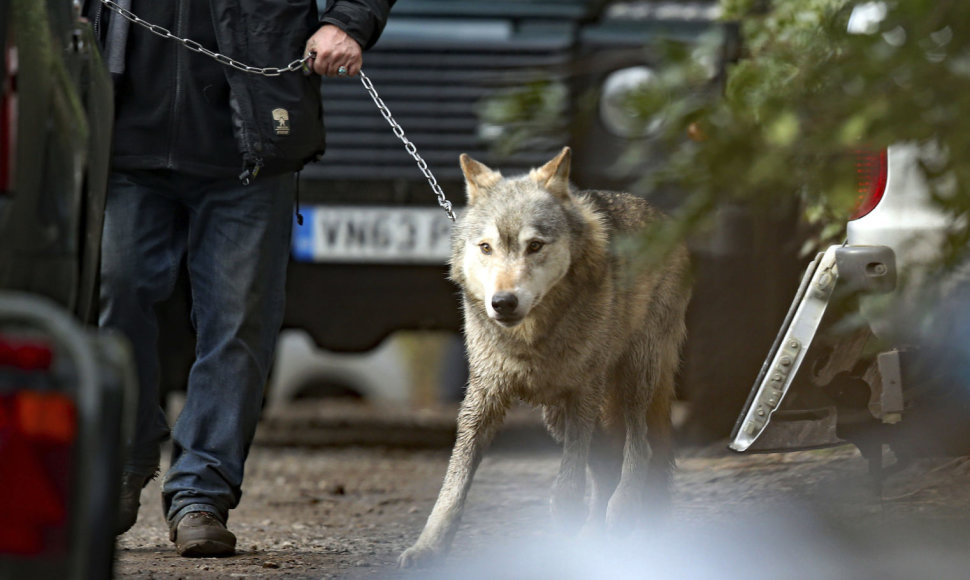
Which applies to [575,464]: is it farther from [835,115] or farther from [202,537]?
[835,115]

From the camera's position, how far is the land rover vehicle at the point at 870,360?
372cm

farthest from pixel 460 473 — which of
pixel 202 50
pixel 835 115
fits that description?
pixel 835 115

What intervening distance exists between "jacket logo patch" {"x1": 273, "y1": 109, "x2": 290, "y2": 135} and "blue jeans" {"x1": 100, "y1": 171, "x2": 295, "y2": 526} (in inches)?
7.9

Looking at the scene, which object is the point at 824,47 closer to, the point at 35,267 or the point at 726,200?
the point at 726,200

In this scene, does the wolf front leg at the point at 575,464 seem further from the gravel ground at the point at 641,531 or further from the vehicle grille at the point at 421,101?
the vehicle grille at the point at 421,101

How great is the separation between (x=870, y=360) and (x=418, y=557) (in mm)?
1402

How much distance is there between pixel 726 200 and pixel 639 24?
173 inches

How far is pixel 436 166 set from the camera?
258 inches

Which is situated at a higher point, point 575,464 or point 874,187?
point 874,187

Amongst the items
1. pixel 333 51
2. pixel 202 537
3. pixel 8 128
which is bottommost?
pixel 202 537

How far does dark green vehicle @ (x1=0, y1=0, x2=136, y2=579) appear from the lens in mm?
1780

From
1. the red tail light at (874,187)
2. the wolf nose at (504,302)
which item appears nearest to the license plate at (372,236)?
the wolf nose at (504,302)

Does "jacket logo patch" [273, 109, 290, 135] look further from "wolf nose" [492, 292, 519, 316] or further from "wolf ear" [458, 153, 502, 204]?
"wolf nose" [492, 292, 519, 316]

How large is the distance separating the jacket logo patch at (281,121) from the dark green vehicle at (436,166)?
212 cm
